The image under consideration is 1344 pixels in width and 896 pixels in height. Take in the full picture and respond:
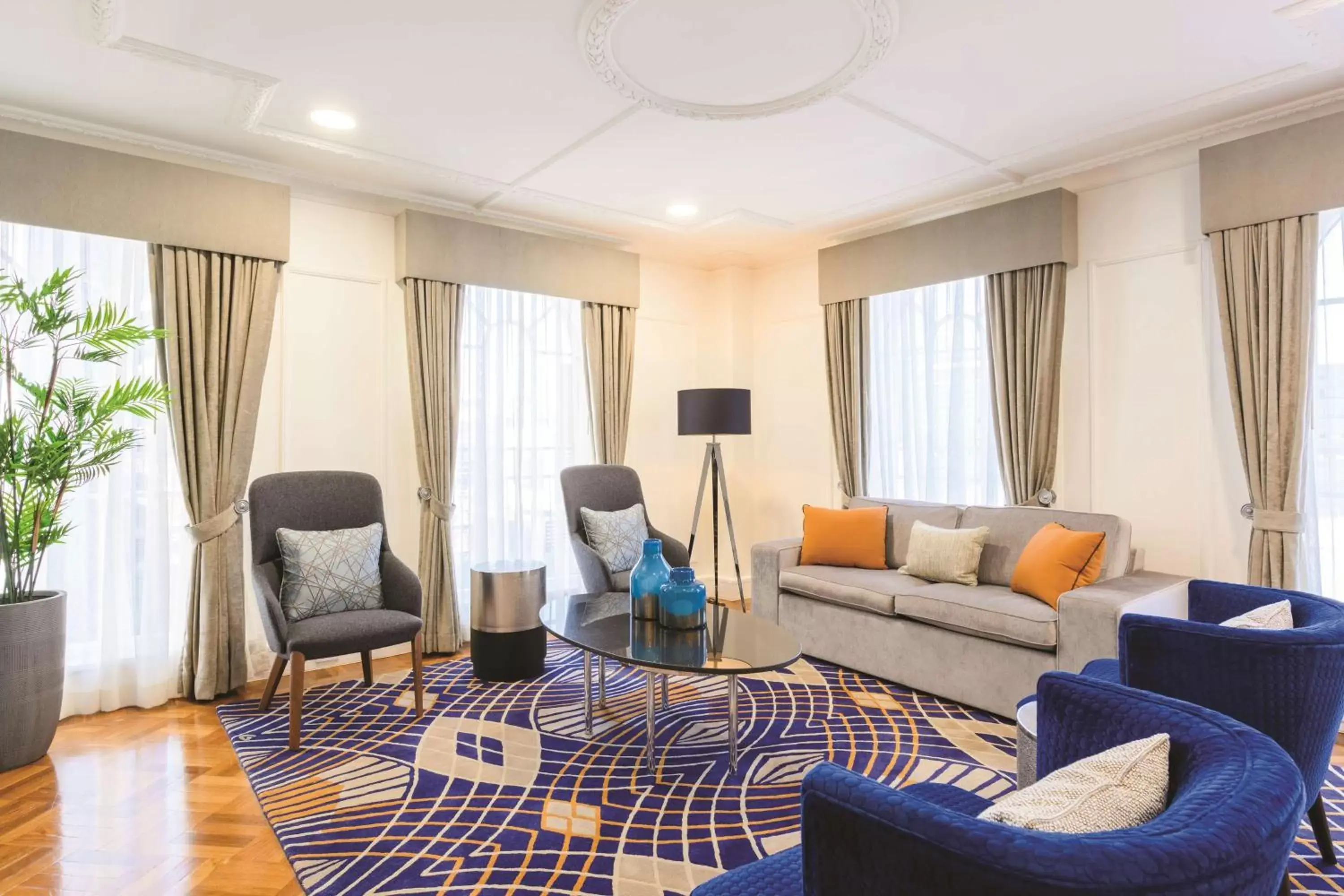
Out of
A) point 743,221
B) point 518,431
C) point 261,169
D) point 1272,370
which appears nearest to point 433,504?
point 518,431

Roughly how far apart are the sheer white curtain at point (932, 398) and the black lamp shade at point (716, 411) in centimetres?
89

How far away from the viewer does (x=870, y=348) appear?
5098mm

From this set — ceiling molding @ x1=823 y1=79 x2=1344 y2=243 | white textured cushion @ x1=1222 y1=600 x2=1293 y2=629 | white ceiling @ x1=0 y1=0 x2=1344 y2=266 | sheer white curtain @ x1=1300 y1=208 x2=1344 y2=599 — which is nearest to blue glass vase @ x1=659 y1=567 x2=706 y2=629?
white textured cushion @ x1=1222 y1=600 x2=1293 y2=629

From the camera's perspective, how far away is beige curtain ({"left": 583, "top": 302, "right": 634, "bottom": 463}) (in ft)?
17.1

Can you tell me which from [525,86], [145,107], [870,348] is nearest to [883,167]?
[870,348]

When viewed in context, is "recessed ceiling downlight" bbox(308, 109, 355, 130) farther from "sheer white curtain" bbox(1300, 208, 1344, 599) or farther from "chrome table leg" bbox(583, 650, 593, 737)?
"sheer white curtain" bbox(1300, 208, 1344, 599)

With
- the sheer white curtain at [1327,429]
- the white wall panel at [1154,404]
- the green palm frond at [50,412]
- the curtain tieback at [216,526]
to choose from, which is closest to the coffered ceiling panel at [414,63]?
the green palm frond at [50,412]

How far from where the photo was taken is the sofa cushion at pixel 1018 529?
3545 millimetres

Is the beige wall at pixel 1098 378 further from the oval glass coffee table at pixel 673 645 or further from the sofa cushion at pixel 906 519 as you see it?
the oval glass coffee table at pixel 673 645

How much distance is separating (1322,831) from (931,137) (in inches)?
119

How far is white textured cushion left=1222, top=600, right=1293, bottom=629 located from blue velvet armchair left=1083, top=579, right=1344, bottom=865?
0.21ft

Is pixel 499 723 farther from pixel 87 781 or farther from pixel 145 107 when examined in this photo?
pixel 145 107

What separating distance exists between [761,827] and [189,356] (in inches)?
134

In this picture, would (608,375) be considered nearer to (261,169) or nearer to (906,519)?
(906,519)
